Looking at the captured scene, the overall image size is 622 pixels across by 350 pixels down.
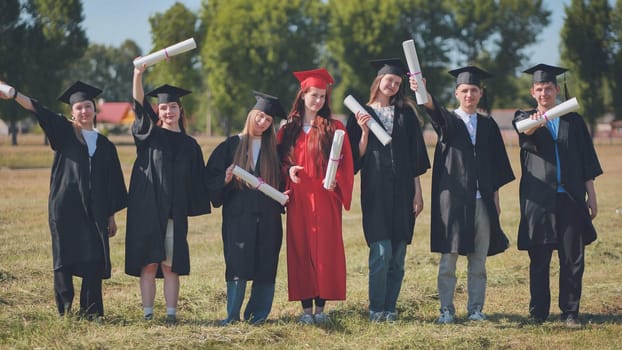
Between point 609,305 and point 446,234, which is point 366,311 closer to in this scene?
point 446,234

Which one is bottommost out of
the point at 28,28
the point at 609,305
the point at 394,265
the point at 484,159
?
the point at 609,305

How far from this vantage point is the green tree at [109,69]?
388 ft

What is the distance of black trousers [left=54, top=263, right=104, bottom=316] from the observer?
7.76m

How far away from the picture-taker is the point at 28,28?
56875 mm

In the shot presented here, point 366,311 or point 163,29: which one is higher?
point 163,29

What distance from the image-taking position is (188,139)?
316 inches

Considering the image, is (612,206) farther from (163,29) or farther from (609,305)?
(163,29)

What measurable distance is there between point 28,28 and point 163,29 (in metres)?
11.3

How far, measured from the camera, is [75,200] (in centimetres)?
773

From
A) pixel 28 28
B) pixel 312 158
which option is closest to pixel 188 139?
pixel 312 158

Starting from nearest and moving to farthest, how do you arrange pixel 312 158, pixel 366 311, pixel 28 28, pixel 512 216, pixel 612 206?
pixel 312 158 → pixel 366 311 → pixel 512 216 → pixel 612 206 → pixel 28 28

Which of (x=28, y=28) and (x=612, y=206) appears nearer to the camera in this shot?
(x=612, y=206)

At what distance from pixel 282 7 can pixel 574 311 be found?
195ft

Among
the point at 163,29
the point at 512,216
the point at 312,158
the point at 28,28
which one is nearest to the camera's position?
the point at 312,158
